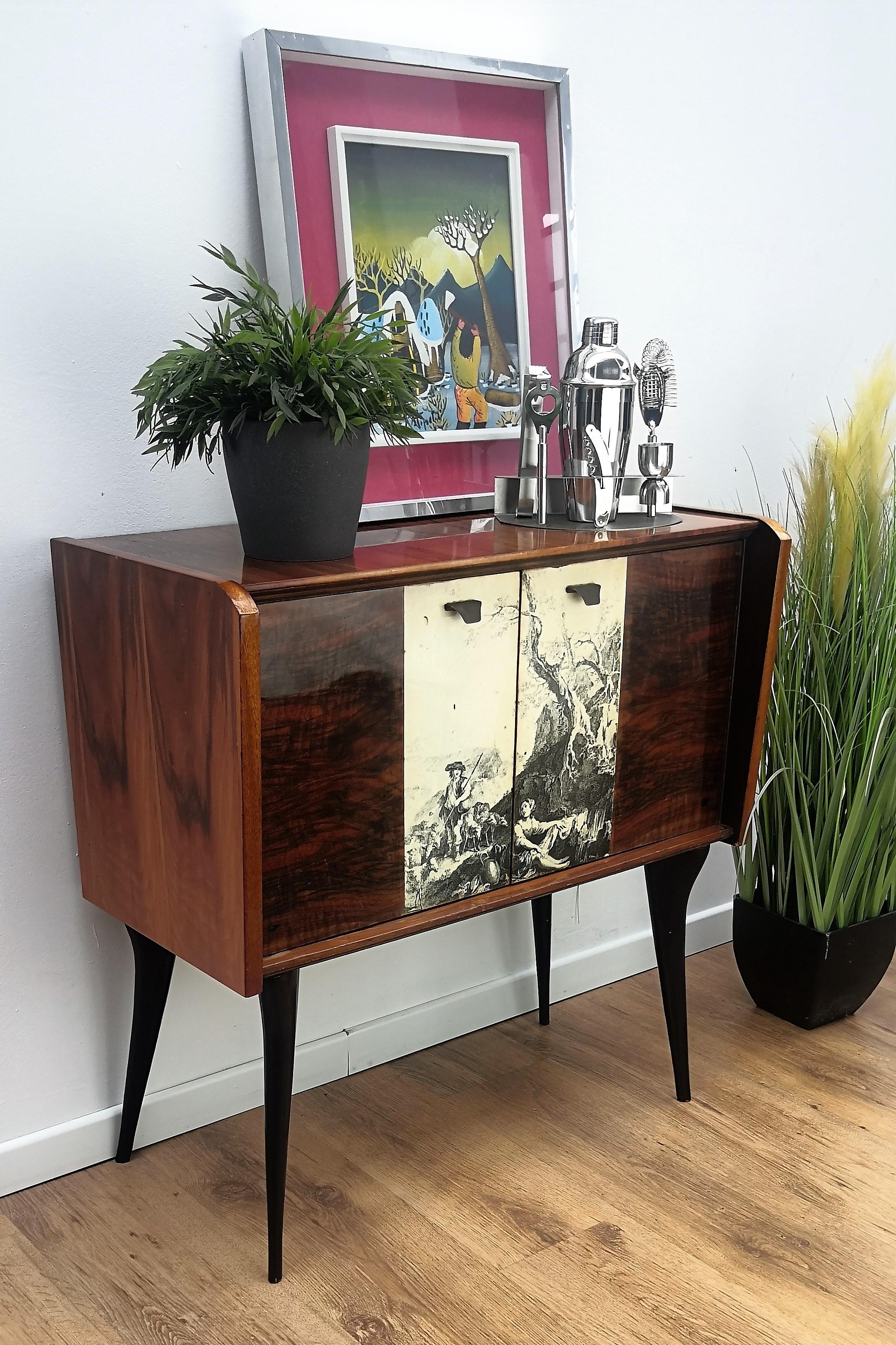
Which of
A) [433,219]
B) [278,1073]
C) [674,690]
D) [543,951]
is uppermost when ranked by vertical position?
[433,219]

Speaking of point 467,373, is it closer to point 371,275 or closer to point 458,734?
point 371,275

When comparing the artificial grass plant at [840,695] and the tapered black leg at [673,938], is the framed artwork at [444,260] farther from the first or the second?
the tapered black leg at [673,938]

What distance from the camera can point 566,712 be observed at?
5.68ft

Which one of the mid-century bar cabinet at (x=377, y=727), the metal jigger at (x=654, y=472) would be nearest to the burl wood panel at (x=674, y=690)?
the mid-century bar cabinet at (x=377, y=727)

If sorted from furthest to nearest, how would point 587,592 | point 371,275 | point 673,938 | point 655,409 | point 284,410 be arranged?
point 673,938 < point 655,409 < point 371,275 < point 587,592 < point 284,410

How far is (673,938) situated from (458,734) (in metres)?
0.68

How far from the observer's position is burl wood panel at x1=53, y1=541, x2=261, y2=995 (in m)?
1.40

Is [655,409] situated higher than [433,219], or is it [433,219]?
[433,219]

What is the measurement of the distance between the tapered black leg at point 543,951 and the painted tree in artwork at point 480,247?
0.94m

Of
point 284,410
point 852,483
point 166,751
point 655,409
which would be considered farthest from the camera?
point 852,483

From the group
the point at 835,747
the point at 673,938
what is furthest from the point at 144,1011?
the point at 835,747

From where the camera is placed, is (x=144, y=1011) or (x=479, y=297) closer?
(x=144, y=1011)

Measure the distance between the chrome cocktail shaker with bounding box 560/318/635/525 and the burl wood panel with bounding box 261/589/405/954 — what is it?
45 cm

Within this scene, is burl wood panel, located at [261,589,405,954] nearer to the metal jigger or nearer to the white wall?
the white wall
